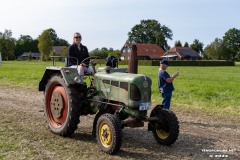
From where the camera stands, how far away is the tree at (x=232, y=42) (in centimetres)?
11300

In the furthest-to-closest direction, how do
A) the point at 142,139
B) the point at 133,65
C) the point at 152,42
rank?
the point at 152,42 → the point at 133,65 → the point at 142,139

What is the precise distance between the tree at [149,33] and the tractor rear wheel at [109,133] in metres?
117

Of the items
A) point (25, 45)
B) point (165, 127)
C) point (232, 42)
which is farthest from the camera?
point (25, 45)

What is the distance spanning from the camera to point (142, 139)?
6820 mm

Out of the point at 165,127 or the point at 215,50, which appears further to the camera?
the point at 215,50

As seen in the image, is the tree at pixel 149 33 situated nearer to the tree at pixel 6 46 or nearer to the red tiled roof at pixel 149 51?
the red tiled roof at pixel 149 51

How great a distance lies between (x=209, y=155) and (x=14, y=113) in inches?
A: 217

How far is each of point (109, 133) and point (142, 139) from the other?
120 cm

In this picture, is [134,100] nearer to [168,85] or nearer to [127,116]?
[127,116]

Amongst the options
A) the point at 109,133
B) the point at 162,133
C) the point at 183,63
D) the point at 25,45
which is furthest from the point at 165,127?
the point at 25,45

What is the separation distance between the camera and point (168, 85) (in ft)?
27.2

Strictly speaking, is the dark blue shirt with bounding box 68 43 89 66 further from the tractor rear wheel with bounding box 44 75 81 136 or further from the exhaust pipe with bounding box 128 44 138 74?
the exhaust pipe with bounding box 128 44 138 74

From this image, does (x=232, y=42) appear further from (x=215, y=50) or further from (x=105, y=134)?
(x=105, y=134)

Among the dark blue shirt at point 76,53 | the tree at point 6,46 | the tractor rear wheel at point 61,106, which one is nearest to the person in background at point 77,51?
the dark blue shirt at point 76,53
